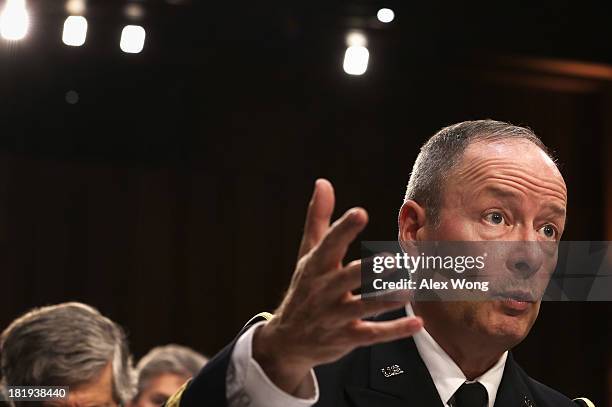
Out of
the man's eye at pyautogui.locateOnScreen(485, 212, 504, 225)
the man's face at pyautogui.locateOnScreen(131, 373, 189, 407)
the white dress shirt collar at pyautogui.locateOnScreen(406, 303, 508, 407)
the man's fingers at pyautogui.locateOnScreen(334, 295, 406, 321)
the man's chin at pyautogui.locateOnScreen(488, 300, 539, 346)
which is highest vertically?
the man's eye at pyautogui.locateOnScreen(485, 212, 504, 225)

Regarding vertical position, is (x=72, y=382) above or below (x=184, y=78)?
below

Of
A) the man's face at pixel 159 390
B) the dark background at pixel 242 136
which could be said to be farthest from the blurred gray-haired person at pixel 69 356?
the dark background at pixel 242 136

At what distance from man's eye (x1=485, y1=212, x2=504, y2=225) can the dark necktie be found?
28 cm

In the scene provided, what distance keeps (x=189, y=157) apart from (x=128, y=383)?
2.97 m

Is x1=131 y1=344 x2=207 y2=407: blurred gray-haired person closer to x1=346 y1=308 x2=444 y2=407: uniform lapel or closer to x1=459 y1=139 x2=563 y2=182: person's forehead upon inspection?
x1=346 y1=308 x2=444 y2=407: uniform lapel

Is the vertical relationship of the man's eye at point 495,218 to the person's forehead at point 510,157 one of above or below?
below

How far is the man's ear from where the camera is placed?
171 centimetres

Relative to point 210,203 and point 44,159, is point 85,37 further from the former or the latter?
point 210,203

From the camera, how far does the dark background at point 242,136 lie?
4934mm

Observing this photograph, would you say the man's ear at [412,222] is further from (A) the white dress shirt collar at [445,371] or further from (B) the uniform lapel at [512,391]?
(B) the uniform lapel at [512,391]

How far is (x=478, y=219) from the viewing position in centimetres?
160

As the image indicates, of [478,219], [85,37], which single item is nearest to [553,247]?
[478,219]

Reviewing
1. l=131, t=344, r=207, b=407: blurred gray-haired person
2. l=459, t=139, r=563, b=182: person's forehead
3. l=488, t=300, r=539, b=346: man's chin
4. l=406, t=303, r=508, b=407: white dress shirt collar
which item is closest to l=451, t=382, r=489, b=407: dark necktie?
l=406, t=303, r=508, b=407: white dress shirt collar

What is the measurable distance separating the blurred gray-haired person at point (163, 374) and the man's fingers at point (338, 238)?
2.14 meters
